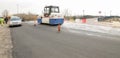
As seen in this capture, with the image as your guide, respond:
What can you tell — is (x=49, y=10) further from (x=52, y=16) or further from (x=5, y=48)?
(x=5, y=48)

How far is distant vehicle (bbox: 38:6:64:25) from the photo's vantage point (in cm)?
3303

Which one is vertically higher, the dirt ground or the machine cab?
the machine cab

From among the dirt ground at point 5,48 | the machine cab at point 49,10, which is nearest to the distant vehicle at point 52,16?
the machine cab at point 49,10

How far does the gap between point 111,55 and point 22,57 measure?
3.95m

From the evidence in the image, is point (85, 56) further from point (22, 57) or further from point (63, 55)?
point (22, 57)

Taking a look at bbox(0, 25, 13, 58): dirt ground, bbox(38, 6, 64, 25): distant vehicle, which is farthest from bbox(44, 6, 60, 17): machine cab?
bbox(0, 25, 13, 58): dirt ground

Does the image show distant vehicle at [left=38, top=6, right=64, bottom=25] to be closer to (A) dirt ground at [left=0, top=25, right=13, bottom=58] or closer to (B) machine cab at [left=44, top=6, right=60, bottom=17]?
(B) machine cab at [left=44, top=6, right=60, bottom=17]

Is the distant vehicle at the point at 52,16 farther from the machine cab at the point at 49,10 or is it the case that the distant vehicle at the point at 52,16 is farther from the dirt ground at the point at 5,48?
the dirt ground at the point at 5,48

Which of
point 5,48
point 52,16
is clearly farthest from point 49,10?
point 5,48

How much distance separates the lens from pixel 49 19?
109 feet

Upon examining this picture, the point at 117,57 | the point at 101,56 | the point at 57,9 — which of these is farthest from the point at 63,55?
the point at 57,9

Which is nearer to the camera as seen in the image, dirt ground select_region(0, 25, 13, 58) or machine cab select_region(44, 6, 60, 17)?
dirt ground select_region(0, 25, 13, 58)

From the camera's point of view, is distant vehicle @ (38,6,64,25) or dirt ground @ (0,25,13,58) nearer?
dirt ground @ (0,25,13,58)

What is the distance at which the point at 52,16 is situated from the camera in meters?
33.0
